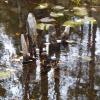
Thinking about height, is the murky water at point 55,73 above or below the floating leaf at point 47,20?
below

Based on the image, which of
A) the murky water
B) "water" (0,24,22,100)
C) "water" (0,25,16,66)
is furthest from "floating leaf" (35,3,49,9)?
the murky water

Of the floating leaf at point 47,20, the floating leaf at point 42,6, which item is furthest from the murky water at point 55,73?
the floating leaf at point 42,6

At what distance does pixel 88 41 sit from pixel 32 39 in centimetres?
236

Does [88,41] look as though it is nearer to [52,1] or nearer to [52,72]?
[52,72]

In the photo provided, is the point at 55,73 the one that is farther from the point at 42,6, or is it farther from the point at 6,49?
the point at 42,6

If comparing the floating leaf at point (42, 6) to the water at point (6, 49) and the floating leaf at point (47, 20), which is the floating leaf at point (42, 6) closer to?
the floating leaf at point (47, 20)

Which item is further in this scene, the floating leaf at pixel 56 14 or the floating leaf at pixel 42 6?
the floating leaf at pixel 42 6

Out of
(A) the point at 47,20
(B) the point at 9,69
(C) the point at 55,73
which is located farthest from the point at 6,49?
(A) the point at 47,20

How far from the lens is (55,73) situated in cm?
1011

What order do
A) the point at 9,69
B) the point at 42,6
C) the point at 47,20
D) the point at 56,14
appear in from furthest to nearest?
the point at 42,6 < the point at 56,14 < the point at 47,20 < the point at 9,69

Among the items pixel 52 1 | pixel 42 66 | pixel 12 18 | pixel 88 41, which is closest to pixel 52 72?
pixel 42 66

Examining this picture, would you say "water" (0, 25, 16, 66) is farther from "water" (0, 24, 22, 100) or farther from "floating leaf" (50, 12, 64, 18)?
"floating leaf" (50, 12, 64, 18)

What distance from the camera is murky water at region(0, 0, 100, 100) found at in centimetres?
895

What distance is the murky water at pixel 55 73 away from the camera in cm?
895
